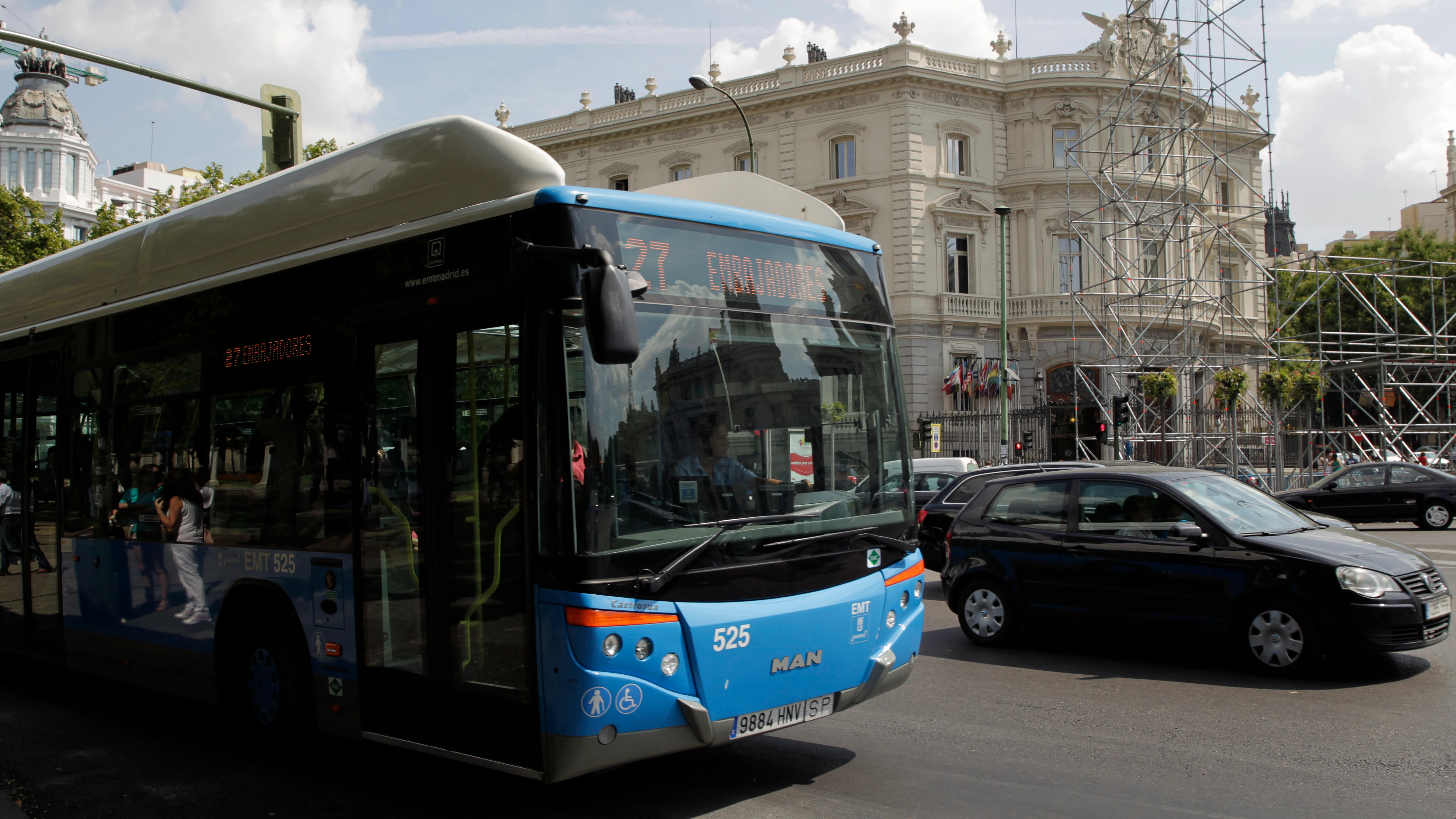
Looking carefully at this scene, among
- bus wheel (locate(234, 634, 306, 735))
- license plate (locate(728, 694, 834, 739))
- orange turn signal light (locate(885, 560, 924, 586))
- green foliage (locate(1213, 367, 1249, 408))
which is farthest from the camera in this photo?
green foliage (locate(1213, 367, 1249, 408))

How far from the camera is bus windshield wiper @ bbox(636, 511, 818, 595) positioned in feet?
15.7

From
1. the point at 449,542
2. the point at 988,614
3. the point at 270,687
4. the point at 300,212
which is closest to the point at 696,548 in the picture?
the point at 449,542

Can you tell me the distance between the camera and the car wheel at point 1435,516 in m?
21.1

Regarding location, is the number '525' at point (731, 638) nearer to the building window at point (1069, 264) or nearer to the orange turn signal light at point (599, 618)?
the orange turn signal light at point (599, 618)

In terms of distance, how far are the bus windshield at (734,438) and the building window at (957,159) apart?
117ft

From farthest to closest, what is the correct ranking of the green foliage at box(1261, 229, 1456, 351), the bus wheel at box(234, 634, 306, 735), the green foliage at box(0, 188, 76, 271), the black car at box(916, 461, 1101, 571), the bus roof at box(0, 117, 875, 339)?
the green foliage at box(1261, 229, 1456, 351)
the green foliage at box(0, 188, 76, 271)
the black car at box(916, 461, 1101, 571)
the bus wheel at box(234, 634, 306, 735)
the bus roof at box(0, 117, 875, 339)

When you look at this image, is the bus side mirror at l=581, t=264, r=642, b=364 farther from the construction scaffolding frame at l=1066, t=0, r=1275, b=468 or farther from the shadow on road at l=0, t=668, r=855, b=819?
the construction scaffolding frame at l=1066, t=0, r=1275, b=468

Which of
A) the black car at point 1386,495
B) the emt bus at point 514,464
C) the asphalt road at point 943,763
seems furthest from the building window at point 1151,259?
the emt bus at point 514,464

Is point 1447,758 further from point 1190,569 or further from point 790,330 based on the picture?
point 790,330

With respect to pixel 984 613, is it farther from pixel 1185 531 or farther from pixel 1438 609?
pixel 1438 609

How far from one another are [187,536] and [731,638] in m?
3.96

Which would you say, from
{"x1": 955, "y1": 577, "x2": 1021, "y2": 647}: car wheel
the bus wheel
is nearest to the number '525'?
the bus wheel

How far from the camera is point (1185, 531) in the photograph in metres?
8.37

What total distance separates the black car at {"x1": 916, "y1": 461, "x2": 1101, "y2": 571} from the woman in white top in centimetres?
829
